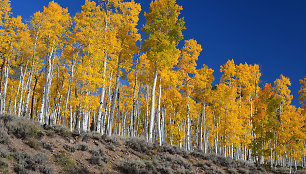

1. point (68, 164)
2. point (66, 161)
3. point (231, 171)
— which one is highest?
point (66, 161)

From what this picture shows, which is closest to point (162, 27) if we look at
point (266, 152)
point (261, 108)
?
point (261, 108)

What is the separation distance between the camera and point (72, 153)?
11852 millimetres

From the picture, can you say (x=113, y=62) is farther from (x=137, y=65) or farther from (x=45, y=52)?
(x=45, y=52)

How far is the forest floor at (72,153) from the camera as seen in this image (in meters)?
9.45

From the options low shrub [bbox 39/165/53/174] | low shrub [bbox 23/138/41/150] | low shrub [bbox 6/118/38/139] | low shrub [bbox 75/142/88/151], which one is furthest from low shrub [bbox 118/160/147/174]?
low shrub [bbox 6/118/38/139]

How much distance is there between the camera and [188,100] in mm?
22656

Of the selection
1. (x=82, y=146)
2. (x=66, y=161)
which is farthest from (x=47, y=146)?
(x=82, y=146)

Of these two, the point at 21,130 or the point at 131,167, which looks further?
the point at 131,167

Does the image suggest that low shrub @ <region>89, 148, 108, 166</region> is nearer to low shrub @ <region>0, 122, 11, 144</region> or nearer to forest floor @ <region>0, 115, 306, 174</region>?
forest floor @ <region>0, 115, 306, 174</region>

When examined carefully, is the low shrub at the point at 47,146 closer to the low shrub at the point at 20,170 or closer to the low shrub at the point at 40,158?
the low shrub at the point at 40,158

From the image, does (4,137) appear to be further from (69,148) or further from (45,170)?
(69,148)

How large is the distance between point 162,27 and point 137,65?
536cm

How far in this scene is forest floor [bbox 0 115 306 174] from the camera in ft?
31.0

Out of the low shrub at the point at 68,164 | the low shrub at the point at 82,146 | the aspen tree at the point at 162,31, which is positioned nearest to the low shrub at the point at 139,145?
the low shrub at the point at 82,146
